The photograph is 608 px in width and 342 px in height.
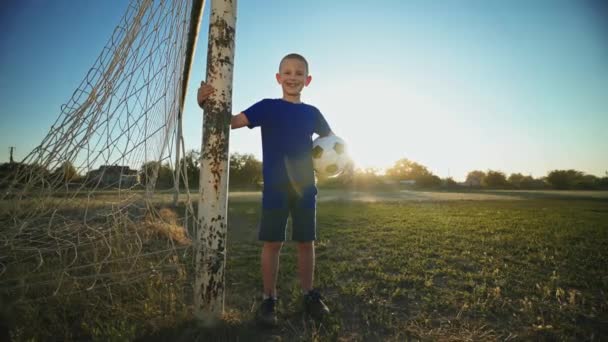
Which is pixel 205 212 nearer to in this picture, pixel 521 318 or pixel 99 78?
pixel 99 78

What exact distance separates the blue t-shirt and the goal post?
1.03ft

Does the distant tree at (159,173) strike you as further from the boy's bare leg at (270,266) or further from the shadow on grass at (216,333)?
the shadow on grass at (216,333)

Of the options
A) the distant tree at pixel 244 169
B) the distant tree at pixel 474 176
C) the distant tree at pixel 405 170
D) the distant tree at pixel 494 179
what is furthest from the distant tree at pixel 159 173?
the distant tree at pixel 474 176

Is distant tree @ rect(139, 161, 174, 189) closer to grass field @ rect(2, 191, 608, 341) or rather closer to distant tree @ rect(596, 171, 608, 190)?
grass field @ rect(2, 191, 608, 341)

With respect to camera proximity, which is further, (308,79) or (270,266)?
(308,79)

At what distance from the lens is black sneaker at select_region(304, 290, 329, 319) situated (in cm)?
196

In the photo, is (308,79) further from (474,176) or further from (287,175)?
(474,176)

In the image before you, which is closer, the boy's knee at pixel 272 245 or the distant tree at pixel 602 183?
the boy's knee at pixel 272 245

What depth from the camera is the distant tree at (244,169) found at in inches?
2008

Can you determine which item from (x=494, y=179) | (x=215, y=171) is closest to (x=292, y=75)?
(x=215, y=171)

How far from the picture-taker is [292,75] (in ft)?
7.02

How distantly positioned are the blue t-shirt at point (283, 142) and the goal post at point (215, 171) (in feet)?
1.03

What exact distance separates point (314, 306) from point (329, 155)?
105 centimetres

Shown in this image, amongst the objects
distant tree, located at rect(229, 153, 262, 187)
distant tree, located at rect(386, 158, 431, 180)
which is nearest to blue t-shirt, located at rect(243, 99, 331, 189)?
distant tree, located at rect(229, 153, 262, 187)
